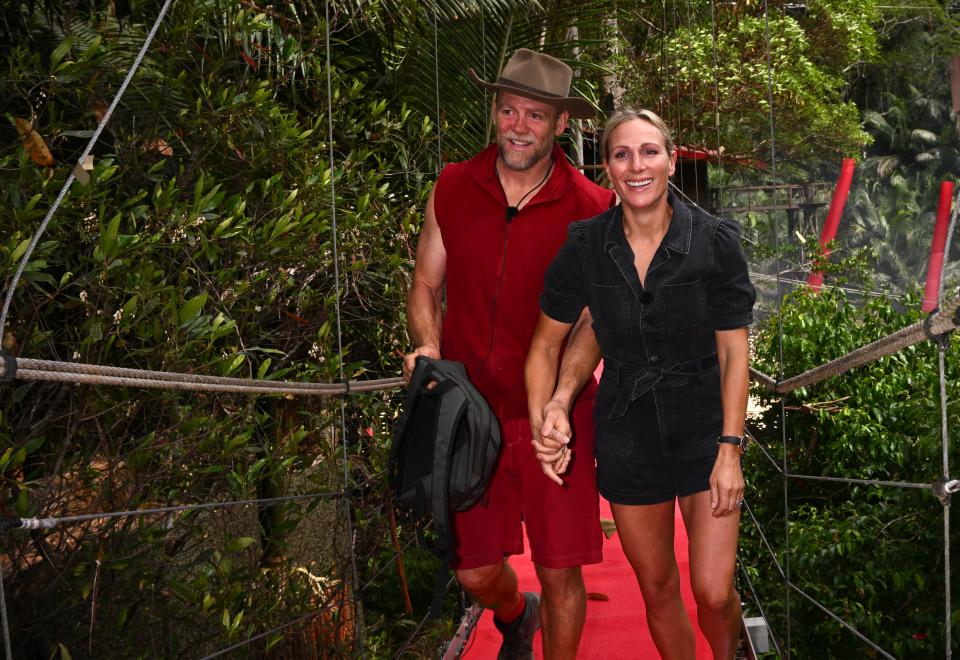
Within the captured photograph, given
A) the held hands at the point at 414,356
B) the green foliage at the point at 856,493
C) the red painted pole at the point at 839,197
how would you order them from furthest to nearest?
the red painted pole at the point at 839,197
the green foliage at the point at 856,493
the held hands at the point at 414,356

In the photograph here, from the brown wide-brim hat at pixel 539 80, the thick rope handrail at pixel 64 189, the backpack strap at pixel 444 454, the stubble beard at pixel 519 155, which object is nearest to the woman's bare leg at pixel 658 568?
the backpack strap at pixel 444 454

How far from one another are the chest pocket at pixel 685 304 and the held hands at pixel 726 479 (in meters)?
0.28

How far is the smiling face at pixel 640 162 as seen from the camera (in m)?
2.32

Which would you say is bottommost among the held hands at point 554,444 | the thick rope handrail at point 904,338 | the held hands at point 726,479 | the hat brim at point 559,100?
the held hands at point 726,479

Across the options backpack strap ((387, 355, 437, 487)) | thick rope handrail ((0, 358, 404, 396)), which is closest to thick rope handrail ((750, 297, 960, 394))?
backpack strap ((387, 355, 437, 487))

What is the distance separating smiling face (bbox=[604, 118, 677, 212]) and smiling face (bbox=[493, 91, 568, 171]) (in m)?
0.39

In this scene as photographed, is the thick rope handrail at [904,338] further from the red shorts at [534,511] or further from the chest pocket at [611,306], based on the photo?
the red shorts at [534,511]

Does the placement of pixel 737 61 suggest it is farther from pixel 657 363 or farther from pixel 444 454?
pixel 444 454

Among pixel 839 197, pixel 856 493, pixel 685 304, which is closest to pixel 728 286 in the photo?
pixel 685 304

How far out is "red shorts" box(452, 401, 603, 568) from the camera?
2678 mm

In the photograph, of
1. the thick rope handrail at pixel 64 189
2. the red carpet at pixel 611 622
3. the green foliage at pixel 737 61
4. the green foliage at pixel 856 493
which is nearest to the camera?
the thick rope handrail at pixel 64 189

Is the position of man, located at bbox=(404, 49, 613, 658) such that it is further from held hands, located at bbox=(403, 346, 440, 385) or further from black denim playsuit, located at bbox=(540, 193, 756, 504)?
black denim playsuit, located at bbox=(540, 193, 756, 504)

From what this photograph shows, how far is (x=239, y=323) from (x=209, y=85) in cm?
77

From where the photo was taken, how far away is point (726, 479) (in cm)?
226
